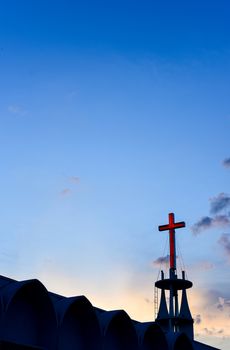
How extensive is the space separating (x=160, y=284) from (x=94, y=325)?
71.8 feet

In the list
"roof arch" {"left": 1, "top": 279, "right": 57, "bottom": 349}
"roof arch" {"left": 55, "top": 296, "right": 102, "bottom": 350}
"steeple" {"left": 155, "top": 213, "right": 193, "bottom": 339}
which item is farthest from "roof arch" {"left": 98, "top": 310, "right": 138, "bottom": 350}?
"steeple" {"left": 155, "top": 213, "right": 193, "bottom": 339}

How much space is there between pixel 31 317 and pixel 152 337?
10871mm

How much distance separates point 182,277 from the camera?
52188 mm

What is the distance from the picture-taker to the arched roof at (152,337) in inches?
1411

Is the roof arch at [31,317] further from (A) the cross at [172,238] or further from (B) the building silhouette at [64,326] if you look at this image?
(A) the cross at [172,238]

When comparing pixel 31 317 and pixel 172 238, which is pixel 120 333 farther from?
pixel 172 238

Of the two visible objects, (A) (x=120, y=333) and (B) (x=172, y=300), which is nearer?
(A) (x=120, y=333)

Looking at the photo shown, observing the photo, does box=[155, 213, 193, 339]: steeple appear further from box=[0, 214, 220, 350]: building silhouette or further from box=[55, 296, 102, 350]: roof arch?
box=[55, 296, 102, 350]: roof arch

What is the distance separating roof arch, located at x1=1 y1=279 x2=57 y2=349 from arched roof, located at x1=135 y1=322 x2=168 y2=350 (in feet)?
27.9

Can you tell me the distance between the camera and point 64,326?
1205 inches

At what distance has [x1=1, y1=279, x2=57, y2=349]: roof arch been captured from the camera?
2732 cm

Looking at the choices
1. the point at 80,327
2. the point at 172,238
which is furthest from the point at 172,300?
the point at 80,327

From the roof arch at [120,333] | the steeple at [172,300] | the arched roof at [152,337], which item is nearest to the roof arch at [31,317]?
the roof arch at [120,333]

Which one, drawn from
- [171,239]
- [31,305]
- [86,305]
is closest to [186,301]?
[171,239]
